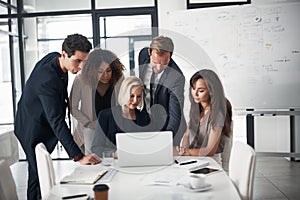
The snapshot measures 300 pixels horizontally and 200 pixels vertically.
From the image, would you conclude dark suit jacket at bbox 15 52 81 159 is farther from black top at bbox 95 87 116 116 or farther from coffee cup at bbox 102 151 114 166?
black top at bbox 95 87 116 116

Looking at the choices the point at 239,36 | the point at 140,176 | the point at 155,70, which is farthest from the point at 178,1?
the point at 140,176

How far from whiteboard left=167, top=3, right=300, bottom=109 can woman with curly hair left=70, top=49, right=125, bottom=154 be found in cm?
191

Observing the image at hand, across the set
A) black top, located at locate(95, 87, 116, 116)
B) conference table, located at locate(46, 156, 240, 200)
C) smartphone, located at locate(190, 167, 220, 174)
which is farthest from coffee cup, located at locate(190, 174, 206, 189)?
black top, located at locate(95, 87, 116, 116)

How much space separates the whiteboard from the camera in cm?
438

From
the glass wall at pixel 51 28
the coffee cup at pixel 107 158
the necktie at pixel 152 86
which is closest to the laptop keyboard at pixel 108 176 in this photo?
the coffee cup at pixel 107 158

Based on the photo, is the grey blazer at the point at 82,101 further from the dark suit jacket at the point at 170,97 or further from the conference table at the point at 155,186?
the conference table at the point at 155,186

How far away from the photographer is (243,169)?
1.88 meters

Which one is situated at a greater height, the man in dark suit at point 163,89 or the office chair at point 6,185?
the man in dark suit at point 163,89

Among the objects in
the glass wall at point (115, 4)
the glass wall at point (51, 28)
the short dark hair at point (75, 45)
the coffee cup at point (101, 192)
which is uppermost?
the glass wall at point (115, 4)

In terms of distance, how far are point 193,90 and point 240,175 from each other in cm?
93

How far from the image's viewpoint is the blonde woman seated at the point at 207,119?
2.49 metres

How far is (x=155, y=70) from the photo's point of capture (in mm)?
2889

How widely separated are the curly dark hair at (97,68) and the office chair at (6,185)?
1020 millimetres

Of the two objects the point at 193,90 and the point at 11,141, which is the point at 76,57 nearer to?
the point at 193,90
